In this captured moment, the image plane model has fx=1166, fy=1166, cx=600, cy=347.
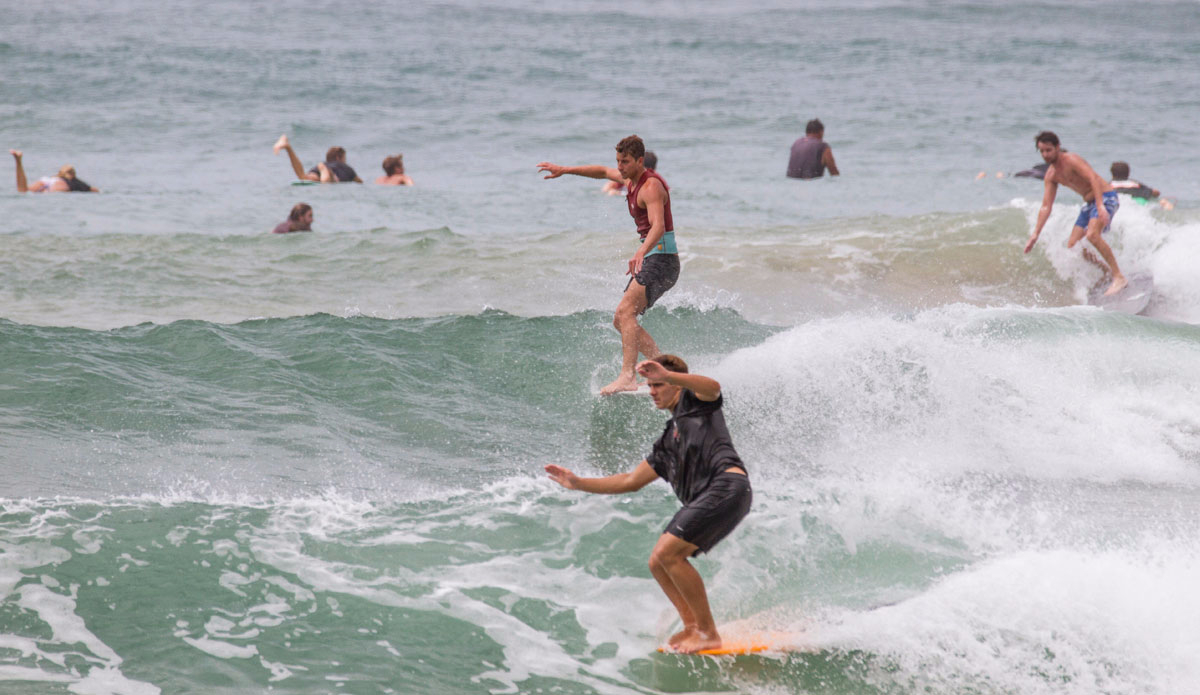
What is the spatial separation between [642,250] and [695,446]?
3.01m

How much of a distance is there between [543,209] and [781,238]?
5.12 metres

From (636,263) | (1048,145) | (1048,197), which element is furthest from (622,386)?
(1048,197)

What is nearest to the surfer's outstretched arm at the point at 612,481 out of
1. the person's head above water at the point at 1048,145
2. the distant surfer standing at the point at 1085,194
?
the person's head above water at the point at 1048,145

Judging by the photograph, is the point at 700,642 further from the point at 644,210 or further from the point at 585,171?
the point at 585,171

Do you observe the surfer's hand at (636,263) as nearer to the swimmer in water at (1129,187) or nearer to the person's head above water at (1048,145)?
the person's head above water at (1048,145)

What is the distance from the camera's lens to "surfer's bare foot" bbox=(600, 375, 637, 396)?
8.70 metres

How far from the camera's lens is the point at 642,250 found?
313 inches

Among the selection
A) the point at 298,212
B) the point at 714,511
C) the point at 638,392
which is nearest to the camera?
the point at 714,511

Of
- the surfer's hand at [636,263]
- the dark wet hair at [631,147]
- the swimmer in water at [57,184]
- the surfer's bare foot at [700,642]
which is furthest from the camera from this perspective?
the swimmer in water at [57,184]

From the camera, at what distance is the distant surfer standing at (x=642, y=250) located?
8008 millimetres

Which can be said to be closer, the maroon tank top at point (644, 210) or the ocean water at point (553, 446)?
the ocean water at point (553, 446)

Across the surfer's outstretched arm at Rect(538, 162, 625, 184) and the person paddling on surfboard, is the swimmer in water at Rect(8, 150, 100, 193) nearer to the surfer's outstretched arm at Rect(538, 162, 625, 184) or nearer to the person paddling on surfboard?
the surfer's outstretched arm at Rect(538, 162, 625, 184)

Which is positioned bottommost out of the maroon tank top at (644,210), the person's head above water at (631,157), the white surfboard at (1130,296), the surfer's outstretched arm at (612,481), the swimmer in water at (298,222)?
the white surfboard at (1130,296)

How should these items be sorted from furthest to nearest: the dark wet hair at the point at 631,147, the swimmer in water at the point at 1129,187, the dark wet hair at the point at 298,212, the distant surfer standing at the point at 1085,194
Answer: the swimmer in water at the point at 1129,187
the dark wet hair at the point at 298,212
the distant surfer standing at the point at 1085,194
the dark wet hair at the point at 631,147
